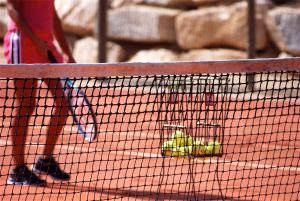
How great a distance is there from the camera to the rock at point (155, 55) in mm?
13250

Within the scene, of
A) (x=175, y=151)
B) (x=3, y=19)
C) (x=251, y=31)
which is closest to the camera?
(x=175, y=151)

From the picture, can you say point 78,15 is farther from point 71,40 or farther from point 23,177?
point 23,177

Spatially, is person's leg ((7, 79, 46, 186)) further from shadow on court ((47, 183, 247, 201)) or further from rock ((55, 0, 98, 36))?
rock ((55, 0, 98, 36))

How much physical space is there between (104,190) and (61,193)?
37cm

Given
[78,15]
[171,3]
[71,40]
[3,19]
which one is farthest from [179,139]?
[3,19]

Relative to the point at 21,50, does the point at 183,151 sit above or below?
below

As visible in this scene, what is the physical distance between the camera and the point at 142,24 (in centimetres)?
1348

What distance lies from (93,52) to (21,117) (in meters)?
7.00

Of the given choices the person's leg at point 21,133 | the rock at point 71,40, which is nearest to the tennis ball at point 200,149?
the person's leg at point 21,133

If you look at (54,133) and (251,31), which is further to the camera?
(251,31)

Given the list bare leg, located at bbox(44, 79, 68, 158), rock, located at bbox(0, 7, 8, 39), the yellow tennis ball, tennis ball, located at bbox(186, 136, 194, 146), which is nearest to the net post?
rock, located at bbox(0, 7, 8, 39)

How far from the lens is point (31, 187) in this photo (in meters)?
6.50

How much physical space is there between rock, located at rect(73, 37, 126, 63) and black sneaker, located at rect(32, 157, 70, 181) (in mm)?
6477

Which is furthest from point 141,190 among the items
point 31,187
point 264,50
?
point 264,50
